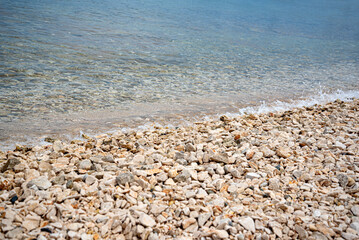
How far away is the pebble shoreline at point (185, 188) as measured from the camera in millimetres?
2260

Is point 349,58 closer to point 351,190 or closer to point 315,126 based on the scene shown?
point 315,126

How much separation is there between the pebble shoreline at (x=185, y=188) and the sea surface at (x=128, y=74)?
1.27m

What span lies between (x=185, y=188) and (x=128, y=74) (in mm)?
5758

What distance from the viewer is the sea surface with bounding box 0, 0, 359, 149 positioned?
5.28 meters

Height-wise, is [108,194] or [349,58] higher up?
[349,58]

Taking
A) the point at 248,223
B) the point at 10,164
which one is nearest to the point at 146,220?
the point at 248,223

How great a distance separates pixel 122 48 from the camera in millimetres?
10750

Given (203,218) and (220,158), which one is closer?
(203,218)

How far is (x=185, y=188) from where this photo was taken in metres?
2.84

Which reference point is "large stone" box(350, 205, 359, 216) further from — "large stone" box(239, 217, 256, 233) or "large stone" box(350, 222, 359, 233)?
"large stone" box(239, 217, 256, 233)

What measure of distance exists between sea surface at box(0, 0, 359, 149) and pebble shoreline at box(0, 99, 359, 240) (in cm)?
127

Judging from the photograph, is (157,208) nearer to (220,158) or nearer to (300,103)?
(220,158)

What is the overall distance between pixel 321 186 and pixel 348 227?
0.72 m

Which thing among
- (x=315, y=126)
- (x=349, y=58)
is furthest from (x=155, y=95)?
(x=349, y=58)
